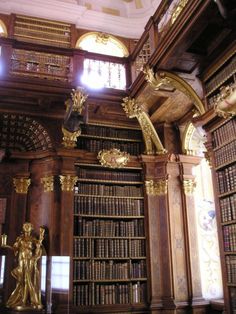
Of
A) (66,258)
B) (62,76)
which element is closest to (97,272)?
(66,258)

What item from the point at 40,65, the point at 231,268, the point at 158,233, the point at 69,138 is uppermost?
the point at 40,65

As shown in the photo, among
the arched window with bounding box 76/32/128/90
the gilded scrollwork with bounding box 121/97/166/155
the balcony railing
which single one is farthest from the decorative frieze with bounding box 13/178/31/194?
the gilded scrollwork with bounding box 121/97/166/155

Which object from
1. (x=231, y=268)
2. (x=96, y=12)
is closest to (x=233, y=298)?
(x=231, y=268)

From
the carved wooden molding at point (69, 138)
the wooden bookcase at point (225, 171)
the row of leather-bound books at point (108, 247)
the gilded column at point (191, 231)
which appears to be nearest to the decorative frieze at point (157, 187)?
the gilded column at point (191, 231)

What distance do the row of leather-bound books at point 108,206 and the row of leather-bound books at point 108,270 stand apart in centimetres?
72

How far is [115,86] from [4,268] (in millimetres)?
3259

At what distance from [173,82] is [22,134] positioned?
261 centimetres

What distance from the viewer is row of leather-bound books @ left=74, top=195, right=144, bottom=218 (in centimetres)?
602

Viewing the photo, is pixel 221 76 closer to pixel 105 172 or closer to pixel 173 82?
pixel 173 82

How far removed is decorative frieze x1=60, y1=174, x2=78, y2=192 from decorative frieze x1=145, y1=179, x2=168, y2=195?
4.05 ft

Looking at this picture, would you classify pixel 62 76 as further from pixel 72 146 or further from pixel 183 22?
pixel 183 22

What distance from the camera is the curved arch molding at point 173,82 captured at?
16.4 feet

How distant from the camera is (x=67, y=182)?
19.4ft

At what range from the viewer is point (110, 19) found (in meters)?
Result: 7.44
